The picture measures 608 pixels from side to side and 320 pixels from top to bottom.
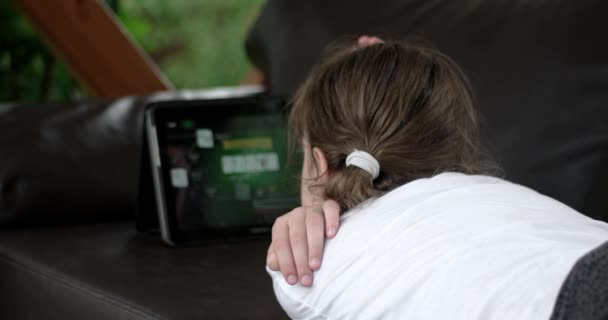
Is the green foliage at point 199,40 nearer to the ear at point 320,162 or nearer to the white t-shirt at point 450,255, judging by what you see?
the ear at point 320,162

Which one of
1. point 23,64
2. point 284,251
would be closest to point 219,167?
point 284,251

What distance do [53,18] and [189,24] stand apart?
155 cm

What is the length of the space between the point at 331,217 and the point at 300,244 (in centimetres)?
3

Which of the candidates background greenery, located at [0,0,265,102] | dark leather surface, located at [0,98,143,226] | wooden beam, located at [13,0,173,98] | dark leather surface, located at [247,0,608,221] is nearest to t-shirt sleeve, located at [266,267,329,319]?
dark leather surface, located at [247,0,608,221]

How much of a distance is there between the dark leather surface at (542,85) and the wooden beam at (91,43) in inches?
48.2

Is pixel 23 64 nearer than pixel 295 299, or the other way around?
pixel 295 299

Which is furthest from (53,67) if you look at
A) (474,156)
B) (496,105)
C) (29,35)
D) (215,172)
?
(474,156)

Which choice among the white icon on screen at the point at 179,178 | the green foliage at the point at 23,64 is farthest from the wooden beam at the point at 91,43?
the white icon on screen at the point at 179,178

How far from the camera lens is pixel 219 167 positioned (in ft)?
4.47

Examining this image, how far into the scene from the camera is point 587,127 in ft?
3.96

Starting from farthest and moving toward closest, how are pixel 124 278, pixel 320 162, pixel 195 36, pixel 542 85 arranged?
pixel 195 36, pixel 542 85, pixel 124 278, pixel 320 162

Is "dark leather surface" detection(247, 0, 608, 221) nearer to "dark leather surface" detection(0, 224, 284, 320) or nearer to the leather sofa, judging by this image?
the leather sofa

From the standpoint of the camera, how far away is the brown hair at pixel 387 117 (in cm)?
86

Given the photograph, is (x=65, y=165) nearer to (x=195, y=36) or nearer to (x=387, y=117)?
(x=387, y=117)
